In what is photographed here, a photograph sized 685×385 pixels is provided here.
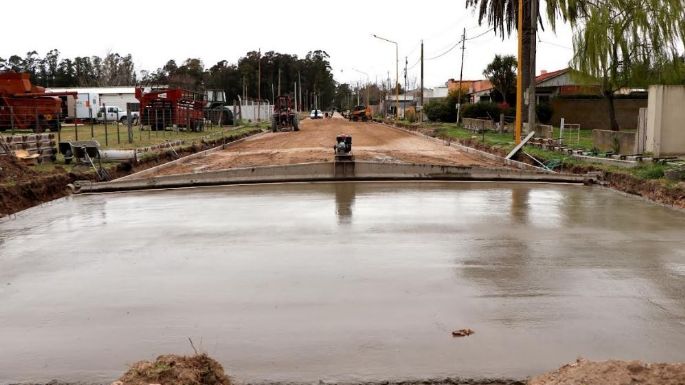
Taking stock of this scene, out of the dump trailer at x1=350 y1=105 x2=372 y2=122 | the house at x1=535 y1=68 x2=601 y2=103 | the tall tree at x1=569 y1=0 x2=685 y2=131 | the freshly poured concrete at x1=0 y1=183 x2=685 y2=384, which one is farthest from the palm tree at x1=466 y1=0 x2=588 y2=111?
the dump trailer at x1=350 y1=105 x2=372 y2=122

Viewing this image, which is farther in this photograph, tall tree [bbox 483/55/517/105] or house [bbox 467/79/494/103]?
house [bbox 467/79/494/103]

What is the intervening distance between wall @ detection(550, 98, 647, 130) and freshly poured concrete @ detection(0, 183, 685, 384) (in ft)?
109

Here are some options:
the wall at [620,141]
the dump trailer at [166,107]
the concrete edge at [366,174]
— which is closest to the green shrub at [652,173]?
the concrete edge at [366,174]

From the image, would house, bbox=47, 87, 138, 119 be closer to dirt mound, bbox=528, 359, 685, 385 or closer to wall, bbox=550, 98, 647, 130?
wall, bbox=550, 98, 647, 130

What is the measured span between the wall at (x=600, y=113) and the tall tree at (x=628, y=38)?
10.8 m

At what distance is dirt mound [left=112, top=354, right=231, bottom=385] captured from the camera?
3.81m

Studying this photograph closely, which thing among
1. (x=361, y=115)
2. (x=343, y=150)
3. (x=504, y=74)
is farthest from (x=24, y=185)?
(x=361, y=115)

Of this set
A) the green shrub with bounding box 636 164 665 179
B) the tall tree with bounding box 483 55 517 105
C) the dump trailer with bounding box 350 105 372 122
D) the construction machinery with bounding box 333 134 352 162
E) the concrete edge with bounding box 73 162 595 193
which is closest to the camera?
the green shrub with bounding box 636 164 665 179

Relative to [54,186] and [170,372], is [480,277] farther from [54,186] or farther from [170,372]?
[54,186]

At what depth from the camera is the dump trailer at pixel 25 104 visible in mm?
29000

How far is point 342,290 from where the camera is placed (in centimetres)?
666

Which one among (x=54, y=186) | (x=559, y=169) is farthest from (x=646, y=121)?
(x=54, y=186)

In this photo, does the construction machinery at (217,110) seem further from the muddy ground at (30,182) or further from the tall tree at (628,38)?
the muddy ground at (30,182)

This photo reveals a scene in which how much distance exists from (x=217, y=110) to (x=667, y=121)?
35425mm
